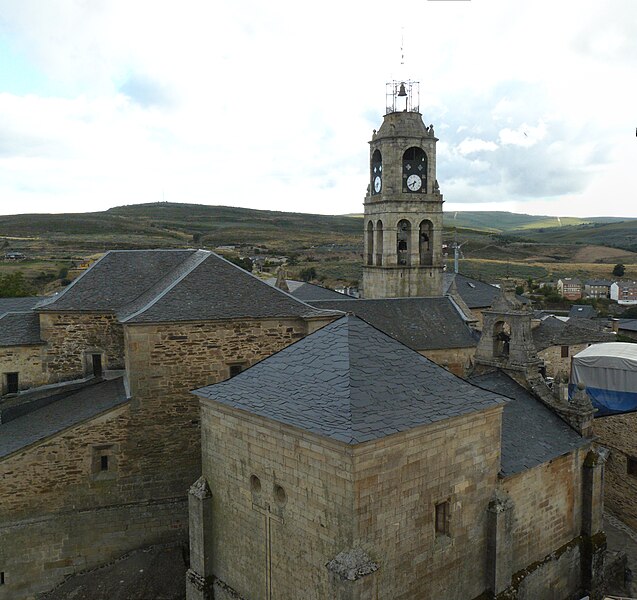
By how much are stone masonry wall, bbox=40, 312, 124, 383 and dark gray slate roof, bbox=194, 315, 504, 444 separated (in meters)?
7.07

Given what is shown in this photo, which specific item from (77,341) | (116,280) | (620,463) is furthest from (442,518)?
(116,280)

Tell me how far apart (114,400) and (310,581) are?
720 cm

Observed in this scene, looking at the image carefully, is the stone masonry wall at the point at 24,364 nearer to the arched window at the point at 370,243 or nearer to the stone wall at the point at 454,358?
the stone wall at the point at 454,358

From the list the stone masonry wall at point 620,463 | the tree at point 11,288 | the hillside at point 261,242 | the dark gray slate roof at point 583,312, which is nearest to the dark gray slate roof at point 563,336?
the stone masonry wall at point 620,463

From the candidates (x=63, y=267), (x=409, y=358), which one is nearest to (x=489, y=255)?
(x=63, y=267)

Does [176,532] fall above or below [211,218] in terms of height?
below

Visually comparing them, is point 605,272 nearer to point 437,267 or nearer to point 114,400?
point 437,267

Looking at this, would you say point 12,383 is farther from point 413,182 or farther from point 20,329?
point 413,182

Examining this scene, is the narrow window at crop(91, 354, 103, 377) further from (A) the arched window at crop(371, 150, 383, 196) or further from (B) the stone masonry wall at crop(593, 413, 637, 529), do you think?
(A) the arched window at crop(371, 150, 383, 196)

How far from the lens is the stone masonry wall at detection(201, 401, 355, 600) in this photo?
7.90 metres

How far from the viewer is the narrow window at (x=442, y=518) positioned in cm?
902

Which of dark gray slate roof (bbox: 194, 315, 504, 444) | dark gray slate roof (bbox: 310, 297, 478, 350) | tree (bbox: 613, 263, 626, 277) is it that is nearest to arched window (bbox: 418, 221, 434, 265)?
dark gray slate roof (bbox: 310, 297, 478, 350)

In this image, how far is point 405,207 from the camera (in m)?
27.9

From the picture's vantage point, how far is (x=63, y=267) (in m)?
58.8
